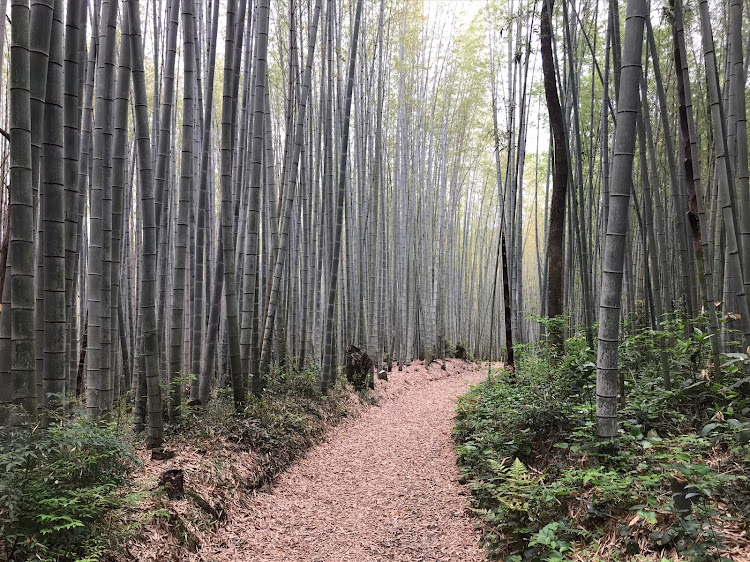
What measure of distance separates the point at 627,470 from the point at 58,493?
244cm

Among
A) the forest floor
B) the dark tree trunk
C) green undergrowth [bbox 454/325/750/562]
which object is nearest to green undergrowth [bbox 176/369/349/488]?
the forest floor

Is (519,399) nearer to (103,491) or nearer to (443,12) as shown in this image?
(103,491)

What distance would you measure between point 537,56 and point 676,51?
3594 mm

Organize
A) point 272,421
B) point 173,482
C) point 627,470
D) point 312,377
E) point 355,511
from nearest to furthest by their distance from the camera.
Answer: point 627,470, point 173,482, point 355,511, point 272,421, point 312,377

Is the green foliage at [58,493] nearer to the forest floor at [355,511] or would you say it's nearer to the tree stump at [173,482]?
the forest floor at [355,511]

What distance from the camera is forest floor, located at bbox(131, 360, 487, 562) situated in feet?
8.00

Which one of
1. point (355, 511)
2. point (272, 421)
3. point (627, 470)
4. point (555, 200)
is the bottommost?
point (355, 511)

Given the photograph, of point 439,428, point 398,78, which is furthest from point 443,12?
point 439,428

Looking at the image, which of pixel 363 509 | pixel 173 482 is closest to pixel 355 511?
pixel 363 509

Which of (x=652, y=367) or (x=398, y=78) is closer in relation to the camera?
(x=652, y=367)

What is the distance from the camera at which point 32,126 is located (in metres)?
1.98

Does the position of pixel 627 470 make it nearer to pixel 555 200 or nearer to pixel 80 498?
pixel 80 498

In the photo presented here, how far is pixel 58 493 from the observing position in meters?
1.79

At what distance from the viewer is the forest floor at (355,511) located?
2439 millimetres
